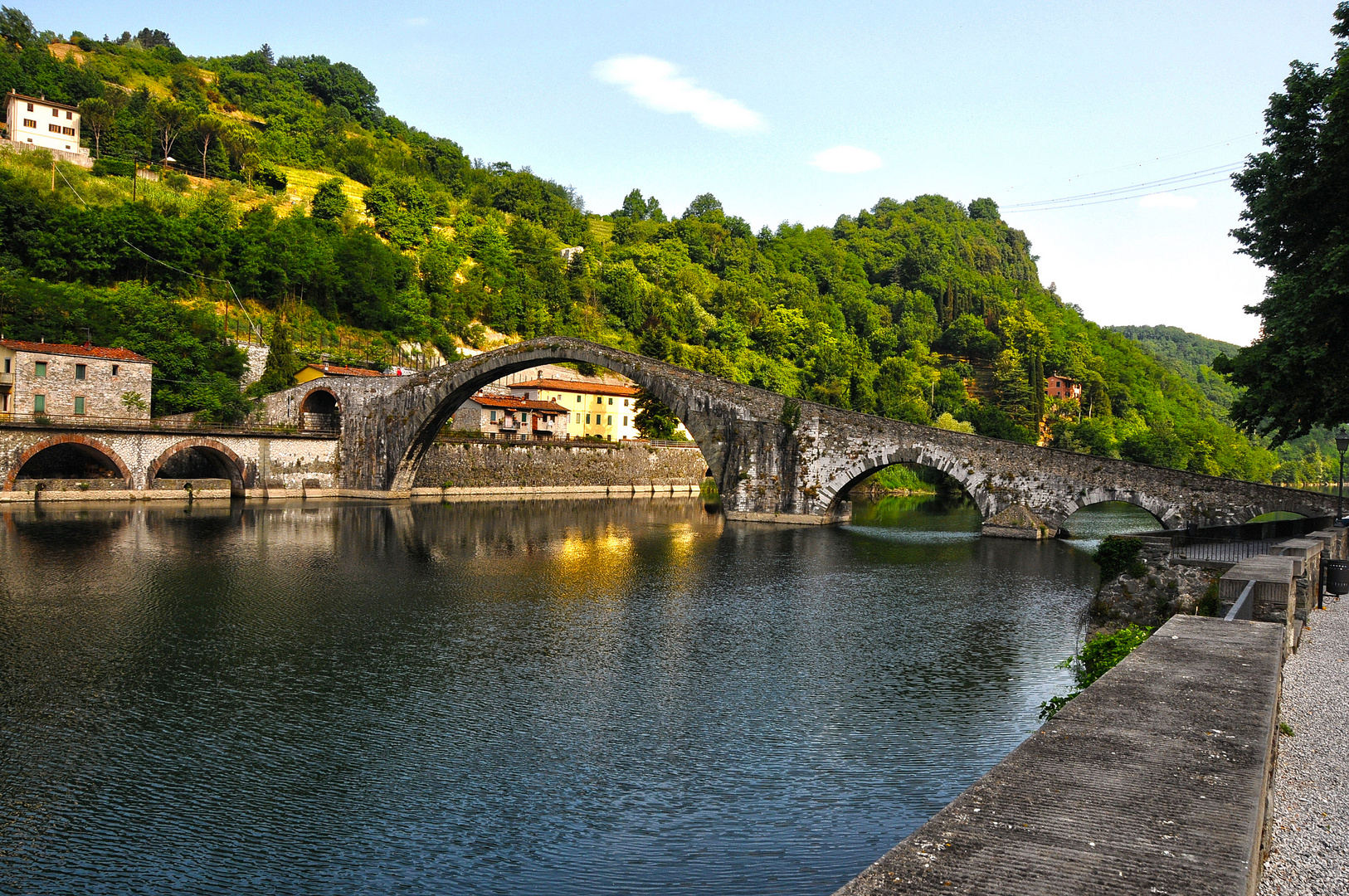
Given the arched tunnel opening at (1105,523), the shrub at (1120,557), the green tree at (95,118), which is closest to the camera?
the shrub at (1120,557)

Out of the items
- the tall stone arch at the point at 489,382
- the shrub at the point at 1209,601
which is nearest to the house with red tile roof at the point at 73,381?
the tall stone arch at the point at 489,382

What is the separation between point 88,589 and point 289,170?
87.0m

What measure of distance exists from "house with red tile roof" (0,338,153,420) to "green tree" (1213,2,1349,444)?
136 feet

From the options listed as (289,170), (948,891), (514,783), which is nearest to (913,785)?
(514,783)

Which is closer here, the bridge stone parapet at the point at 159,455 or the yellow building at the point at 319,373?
the bridge stone parapet at the point at 159,455

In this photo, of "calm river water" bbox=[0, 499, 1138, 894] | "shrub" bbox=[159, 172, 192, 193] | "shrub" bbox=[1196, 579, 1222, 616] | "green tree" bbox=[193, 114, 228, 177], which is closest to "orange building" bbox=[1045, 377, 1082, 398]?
"calm river water" bbox=[0, 499, 1138, 894]

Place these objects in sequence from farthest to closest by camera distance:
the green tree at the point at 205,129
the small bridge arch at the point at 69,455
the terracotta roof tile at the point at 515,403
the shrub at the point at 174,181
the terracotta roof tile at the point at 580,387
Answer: the green tree at the point at 205,129 → the shrub at the point at 174,181 → the terracotta roof tile at the point at 580,387 → the terracotta roof tile at the point at 515,403 → the small bridge arch at the point at 69,455

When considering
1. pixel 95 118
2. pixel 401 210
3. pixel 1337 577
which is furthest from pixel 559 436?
pixel 1337 577

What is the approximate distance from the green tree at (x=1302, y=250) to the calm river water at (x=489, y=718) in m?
5.32

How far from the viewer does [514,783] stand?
28.5 ft

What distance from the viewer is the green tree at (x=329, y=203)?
3280 inches

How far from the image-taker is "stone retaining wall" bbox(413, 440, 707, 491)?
166ft

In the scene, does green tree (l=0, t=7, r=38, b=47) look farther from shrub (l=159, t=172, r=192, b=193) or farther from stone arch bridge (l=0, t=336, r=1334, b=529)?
stone arch bridge (l=0, t=336, r=1334, b=529)

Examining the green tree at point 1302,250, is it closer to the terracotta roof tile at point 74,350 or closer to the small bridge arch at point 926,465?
the small bridge arch at point 926,465
